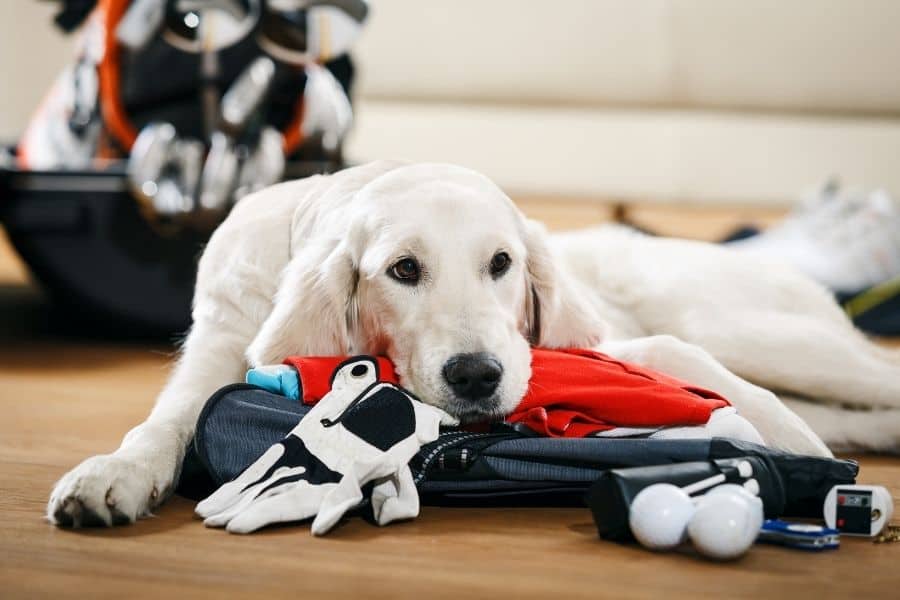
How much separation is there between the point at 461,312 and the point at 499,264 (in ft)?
0.52

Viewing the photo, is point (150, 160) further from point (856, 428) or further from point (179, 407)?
point (856, 428)

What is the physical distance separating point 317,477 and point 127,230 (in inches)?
85.4

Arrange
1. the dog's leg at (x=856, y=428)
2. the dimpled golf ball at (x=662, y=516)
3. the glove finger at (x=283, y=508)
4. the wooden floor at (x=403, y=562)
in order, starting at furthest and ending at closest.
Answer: the dog's leg at (x=856, y=428) → the glove finger at (x=283, y=508) → the dimpled golf ball at (x=662, y=516) → the wooden floor at (x=403, y=562)

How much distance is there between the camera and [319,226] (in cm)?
211

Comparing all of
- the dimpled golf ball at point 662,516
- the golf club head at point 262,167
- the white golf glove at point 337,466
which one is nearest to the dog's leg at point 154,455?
the white golf glove at point 337,466

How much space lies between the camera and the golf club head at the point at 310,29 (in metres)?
3.37

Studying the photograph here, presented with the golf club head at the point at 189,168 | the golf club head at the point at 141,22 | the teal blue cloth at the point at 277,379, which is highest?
the golf club head at the point at 141,22

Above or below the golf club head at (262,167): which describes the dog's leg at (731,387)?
below

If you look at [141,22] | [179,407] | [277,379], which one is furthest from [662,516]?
[141,22]

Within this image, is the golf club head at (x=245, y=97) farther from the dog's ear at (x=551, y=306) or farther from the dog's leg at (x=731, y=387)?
the dog's leg at (x=731, y=387)

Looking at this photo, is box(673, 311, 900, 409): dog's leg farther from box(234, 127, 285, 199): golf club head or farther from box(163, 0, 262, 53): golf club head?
box(163, 0, 262, 53): golf club head

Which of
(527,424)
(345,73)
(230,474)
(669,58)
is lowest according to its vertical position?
(230,474)

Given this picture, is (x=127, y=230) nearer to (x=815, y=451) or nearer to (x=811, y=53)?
(x=815, y=451)

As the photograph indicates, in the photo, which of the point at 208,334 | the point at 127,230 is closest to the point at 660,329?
the point at 208,334
